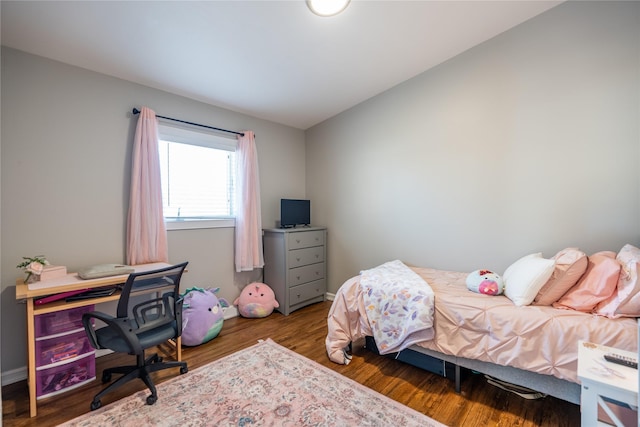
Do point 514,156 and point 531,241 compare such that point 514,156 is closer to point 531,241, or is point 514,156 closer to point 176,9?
point 531,241

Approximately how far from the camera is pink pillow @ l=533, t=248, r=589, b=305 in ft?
5.31

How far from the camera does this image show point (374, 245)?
3242mm

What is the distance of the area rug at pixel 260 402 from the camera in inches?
61.0

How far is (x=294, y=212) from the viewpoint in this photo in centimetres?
356

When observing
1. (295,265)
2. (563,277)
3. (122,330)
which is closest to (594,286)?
(563,277)

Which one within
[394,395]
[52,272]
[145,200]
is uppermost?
[145,200]

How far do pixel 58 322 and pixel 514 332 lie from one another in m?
3.06

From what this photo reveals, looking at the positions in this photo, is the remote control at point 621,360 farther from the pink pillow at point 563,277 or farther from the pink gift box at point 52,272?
the pink gift box at point 52,272

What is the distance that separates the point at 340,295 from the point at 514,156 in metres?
1.94

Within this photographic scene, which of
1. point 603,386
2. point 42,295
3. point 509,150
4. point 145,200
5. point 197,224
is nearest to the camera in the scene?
point 603,386

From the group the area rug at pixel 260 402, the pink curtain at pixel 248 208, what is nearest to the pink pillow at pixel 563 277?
the area rug at pixel 260 402

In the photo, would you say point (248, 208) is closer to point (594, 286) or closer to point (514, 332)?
point (514, 332)

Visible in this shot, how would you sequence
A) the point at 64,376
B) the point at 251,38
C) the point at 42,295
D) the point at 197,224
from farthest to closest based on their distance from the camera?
the point at 197,224 → the point at 251,38 → the point at 64,376 → the point at 42,295

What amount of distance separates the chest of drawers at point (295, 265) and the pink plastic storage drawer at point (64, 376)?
180 centimetres
